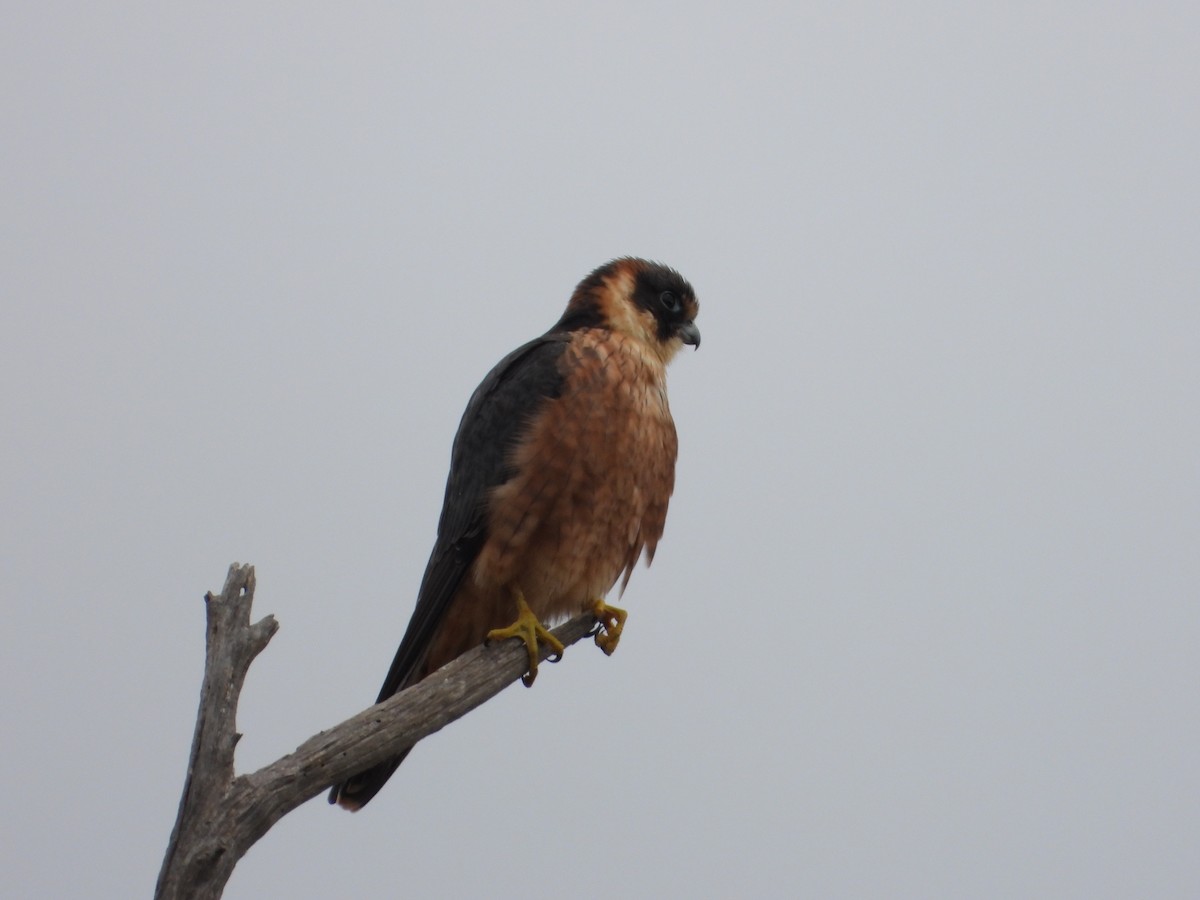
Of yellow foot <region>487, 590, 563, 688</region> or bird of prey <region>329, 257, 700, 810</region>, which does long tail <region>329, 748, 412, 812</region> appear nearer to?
bird of prey <region>329, 257, 700, 810</region>

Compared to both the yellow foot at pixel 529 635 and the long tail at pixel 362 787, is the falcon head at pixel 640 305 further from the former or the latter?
the long tail at pixel 362 787

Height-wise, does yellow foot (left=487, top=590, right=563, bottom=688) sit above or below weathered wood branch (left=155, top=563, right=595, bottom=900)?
above

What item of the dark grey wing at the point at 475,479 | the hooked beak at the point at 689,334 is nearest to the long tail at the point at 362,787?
the dark grey wing at the point at 475,479

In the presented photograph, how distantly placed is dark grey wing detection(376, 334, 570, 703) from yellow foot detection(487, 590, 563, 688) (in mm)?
206

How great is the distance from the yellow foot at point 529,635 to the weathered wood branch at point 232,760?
0.44m

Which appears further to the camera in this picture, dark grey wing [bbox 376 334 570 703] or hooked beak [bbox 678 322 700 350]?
hooked beak [bbox 678 322 700 350]

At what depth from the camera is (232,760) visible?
2.92 metres

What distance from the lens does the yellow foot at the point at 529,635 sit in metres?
3.75

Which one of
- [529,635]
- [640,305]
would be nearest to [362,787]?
[529,635]

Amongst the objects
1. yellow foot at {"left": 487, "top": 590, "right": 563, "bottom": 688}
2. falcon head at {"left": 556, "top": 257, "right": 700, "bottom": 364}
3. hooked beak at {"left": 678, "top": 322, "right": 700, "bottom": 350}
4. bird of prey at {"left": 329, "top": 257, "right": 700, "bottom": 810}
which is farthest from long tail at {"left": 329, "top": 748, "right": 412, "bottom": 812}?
hooked beak at {"left": 678, "top": 322, "right": 700, "bottom": 350}

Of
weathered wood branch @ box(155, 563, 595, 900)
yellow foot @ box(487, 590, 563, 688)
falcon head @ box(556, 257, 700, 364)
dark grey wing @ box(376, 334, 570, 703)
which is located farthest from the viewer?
falcon head @ box(556, 257, 700, 364)

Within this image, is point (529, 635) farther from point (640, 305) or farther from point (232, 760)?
point (640, 305)

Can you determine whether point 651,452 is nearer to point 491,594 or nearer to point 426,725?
point 491,594

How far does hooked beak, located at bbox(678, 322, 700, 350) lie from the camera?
4582 millimetres
